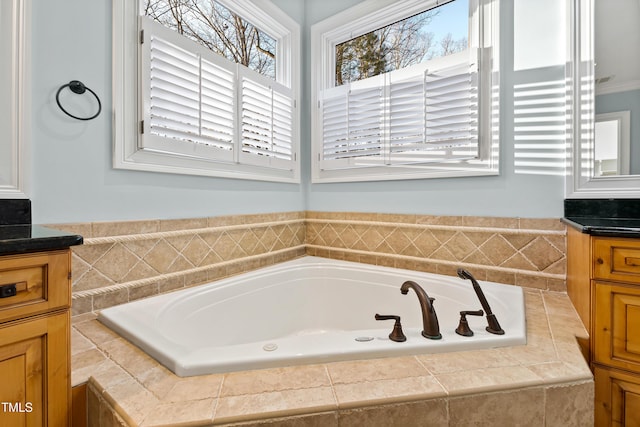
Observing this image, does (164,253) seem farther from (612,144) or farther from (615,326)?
(612,144)

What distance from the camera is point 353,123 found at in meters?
2.29

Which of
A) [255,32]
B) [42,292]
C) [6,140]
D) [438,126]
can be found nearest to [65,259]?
[42,292]

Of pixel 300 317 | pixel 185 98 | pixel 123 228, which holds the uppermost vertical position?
pixel 185 98

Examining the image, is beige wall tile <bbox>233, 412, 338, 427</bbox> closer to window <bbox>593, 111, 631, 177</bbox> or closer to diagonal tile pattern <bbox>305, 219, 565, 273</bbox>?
diagonal tile pattern <bbox>305, 219, 565, 273</bbox>

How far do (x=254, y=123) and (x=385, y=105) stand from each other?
98cm

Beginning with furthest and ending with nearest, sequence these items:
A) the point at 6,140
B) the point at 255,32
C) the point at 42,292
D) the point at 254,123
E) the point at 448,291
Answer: the point at 255,32, the point at 254,123, the point at 448,291, the point at 6,140, the point at 42,292

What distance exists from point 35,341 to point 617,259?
1869 mm

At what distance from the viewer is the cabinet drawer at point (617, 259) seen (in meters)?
1.01

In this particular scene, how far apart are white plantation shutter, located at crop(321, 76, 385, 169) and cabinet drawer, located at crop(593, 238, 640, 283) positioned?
134 cm

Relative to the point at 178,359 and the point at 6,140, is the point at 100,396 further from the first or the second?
the point at 6,140

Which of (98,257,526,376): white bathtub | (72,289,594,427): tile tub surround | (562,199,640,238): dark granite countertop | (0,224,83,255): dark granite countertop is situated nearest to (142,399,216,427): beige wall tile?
(72,289,594,427): tile tub surround

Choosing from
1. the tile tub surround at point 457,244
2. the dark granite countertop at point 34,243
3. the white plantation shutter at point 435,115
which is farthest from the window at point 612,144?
the dark granite countertop at point 34,243

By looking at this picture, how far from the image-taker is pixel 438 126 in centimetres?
188

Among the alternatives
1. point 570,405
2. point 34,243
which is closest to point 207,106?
point 34,243
